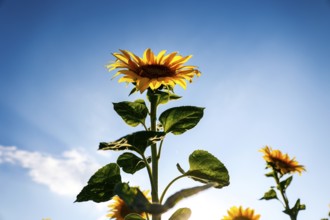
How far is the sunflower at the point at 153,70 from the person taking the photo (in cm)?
178

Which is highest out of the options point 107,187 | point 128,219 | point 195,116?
point 195,116

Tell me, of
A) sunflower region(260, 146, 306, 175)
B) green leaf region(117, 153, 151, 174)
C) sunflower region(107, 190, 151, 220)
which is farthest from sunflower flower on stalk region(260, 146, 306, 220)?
green leaf region(117, 153, 151, 174)

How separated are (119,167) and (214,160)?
0.51 meters

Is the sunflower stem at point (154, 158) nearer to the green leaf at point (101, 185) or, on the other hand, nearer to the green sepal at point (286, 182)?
the green leaf at point (101, 185)

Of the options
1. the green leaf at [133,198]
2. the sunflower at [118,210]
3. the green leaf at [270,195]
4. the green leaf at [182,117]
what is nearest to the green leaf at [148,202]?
the green leaf at [133,198]

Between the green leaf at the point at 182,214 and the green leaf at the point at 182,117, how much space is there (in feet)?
1.37

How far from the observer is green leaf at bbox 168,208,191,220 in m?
1.42

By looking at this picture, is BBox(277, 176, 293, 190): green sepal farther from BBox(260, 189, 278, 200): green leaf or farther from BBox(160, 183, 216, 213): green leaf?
BBox(160, 183, 216, 213): green leaf

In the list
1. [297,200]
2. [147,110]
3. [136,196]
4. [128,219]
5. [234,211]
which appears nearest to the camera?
[136,196]

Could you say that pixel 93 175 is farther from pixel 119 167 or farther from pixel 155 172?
pixel 155 172

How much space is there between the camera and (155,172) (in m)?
1.46

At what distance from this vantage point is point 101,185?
5.04 feet

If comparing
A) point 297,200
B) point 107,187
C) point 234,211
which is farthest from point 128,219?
point 234,211

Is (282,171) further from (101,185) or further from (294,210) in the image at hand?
(101,185)
